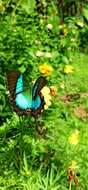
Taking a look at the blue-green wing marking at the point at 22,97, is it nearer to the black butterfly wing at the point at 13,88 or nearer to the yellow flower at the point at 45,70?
the black butterfly wing at the point at 13,88

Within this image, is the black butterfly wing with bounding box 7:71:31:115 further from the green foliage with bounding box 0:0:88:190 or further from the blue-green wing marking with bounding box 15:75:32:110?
Result: the green foliage with bounding box 0:0:88:190

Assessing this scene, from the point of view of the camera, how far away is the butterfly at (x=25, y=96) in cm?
331

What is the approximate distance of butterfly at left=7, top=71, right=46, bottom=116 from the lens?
3.31 meters

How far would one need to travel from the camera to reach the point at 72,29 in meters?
5.40

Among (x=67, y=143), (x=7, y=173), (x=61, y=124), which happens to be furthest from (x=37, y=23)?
(x=7, y=173)

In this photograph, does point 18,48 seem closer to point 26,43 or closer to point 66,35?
point 26,43

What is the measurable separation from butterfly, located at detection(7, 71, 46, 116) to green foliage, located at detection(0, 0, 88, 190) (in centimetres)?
24

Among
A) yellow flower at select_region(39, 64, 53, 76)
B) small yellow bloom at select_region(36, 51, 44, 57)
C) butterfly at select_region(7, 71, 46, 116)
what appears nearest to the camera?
butterfly at select_region(7, 71, 46, 116)

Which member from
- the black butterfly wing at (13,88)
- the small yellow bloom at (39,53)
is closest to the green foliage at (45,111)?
the small yellow bloom at (39,53)

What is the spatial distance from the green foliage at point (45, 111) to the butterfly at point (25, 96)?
9.5 inches

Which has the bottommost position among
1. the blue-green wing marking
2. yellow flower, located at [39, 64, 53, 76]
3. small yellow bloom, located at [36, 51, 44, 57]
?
the blue-green wing marking

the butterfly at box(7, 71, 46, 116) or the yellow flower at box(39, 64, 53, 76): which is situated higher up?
the yellow flower at box(39, 64, 53, 76)

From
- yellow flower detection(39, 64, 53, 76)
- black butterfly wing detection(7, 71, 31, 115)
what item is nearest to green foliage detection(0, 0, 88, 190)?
yellow flower detection(39, 64, 53, 76)

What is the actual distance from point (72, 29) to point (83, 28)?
0.62 metres
